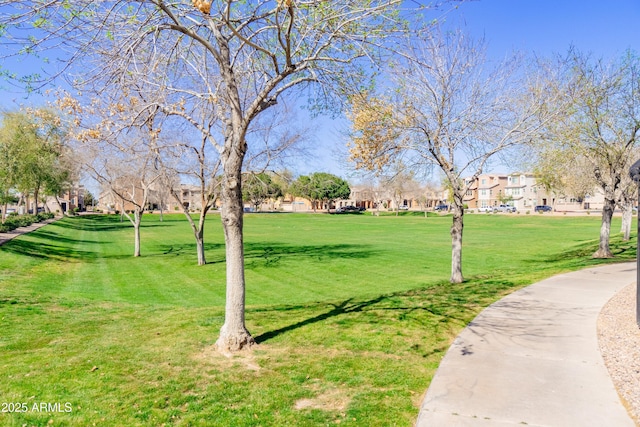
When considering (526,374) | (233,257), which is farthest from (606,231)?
(233,257)

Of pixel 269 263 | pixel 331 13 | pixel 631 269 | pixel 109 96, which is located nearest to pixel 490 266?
pixel 631 269

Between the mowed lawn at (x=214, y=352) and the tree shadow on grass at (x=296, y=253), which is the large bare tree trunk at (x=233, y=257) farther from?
the tree shadow on grass at (x=296, y=253)

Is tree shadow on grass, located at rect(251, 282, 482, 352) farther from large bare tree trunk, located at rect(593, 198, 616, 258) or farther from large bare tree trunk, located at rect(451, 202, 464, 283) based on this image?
large bare tree trunk, located at rect(593, 198, 616, 258)

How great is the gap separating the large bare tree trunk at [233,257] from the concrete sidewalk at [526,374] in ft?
9.69

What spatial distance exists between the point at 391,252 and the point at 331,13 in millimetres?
19222

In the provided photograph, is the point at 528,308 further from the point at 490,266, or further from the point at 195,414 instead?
the point at 490,266

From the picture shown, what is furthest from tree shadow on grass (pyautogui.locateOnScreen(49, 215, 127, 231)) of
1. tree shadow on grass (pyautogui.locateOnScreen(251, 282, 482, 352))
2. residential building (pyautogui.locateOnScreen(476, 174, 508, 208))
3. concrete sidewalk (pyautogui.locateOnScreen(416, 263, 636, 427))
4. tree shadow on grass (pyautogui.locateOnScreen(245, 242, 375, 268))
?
residential building (pyautogui.locateOnScreen(476, 174, 508, 208))

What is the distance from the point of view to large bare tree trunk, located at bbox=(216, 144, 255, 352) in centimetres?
676

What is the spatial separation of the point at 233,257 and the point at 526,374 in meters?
4.26

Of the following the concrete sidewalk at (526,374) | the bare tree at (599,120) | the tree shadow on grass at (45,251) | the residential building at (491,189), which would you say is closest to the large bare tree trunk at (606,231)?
the bare tree at (599,120)

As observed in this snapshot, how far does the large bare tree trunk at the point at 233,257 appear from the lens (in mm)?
6762

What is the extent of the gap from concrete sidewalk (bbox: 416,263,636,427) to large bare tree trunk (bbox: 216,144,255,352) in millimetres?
2954

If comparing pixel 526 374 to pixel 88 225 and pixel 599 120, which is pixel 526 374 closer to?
pixel 599 120

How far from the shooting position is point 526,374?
5543 millimetres
